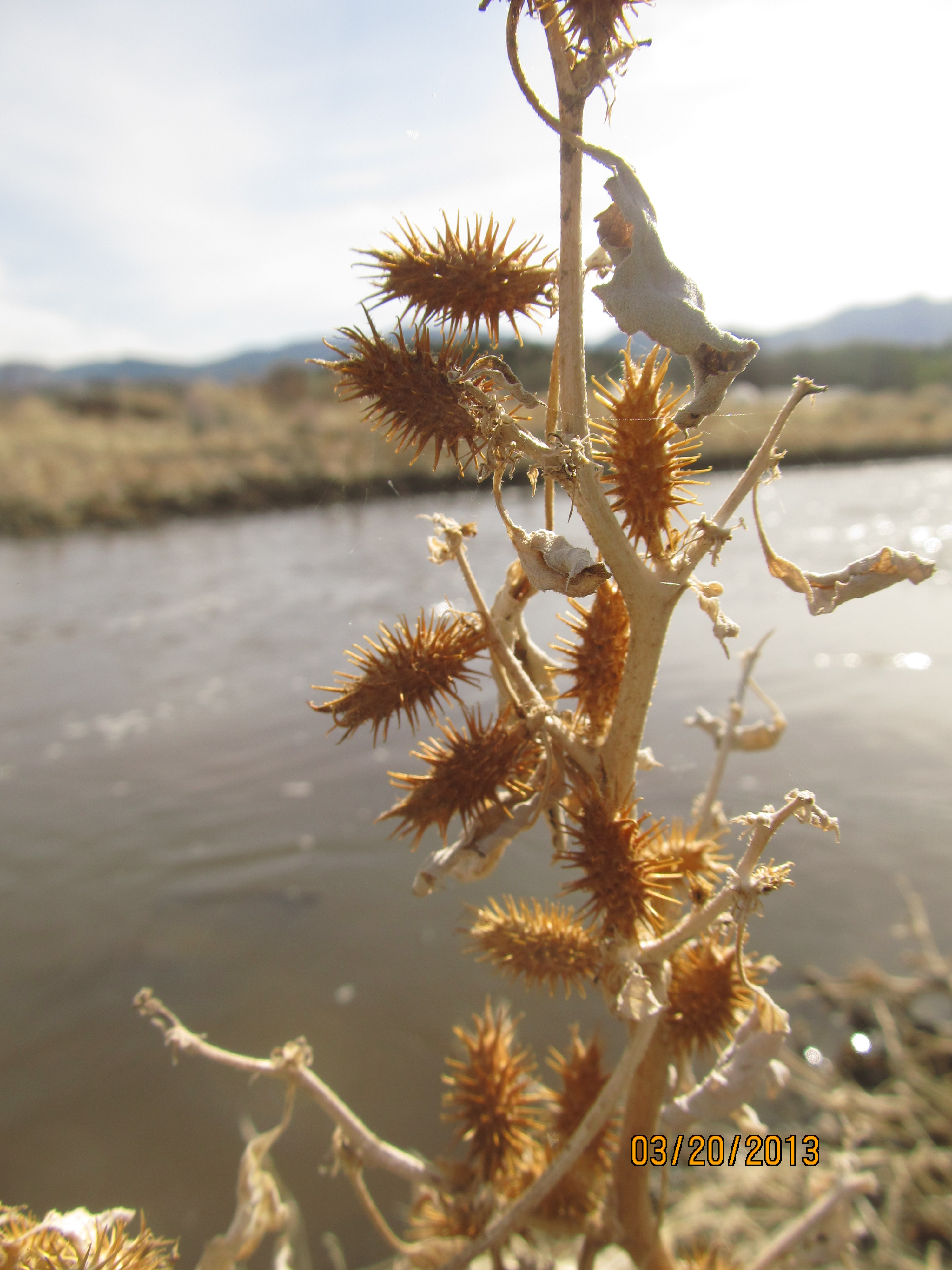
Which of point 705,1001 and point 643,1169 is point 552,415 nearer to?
point 705,1001

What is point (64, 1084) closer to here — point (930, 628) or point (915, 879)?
point (915, 879)

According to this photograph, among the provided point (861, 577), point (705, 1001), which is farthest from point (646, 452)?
point (705, 1001)

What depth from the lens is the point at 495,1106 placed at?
3.08 feet

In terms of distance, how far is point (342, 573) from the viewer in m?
7.33

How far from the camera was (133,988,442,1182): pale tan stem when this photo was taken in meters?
0.85

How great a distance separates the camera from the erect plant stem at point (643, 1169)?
81 cm

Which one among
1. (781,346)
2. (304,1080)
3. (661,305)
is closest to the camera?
(661,305)

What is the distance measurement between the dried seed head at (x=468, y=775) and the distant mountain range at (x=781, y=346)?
22866 millimetres

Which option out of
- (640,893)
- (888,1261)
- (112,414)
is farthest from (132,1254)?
(112,414)

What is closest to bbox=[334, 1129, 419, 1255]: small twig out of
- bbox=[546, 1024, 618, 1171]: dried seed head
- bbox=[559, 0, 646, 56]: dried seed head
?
bbox=[546, 1024, 618, 1171]: dried seed head

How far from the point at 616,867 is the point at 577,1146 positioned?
31cm

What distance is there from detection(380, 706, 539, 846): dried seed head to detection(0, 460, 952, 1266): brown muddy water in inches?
25.2

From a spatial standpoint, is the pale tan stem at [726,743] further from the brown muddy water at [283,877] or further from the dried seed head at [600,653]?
the brown muddy water at [283,877]

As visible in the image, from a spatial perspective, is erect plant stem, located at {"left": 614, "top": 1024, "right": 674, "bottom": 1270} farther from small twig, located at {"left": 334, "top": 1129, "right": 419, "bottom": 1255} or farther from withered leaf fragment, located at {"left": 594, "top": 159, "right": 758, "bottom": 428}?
withered leaf fragment, located at {"left": 594, "top": 159, "right": 758, "bottom": 428}
